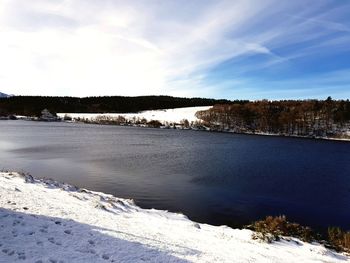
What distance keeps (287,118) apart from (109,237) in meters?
136

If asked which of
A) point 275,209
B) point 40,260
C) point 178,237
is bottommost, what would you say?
point 275,209

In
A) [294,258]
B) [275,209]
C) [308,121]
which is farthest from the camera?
[308,121]

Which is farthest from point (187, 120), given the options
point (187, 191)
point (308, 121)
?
point (187, 191)

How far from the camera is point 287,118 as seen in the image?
140 m

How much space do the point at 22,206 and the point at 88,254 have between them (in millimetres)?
6202

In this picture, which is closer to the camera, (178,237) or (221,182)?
(178,237)

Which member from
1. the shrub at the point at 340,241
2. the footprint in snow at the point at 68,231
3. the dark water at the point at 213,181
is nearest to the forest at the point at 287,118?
the dark water at the point at 213,181

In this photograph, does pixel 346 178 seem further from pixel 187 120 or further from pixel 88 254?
pixel 187 120

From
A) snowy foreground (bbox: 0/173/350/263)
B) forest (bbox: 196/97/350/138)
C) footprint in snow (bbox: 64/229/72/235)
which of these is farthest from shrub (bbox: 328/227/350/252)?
forest (bbox: 196/97/350/138)

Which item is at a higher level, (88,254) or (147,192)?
(88,254)

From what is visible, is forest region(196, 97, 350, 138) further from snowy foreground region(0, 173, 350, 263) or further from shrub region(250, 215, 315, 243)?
snowy foreground region(0, 173, 350, 263)

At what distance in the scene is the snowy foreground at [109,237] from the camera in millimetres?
10992

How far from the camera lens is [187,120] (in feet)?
538

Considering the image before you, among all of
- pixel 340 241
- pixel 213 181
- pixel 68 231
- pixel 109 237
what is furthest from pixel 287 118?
pixel 68 231
